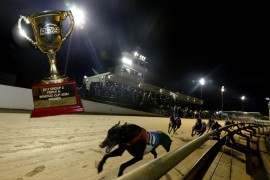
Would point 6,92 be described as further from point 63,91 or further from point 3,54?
point 63,91

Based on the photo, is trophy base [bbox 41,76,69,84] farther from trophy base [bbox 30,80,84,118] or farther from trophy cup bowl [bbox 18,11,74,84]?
trophy base [bbox 30,80,84,118]

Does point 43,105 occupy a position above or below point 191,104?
below

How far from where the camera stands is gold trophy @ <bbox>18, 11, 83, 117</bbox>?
2.64 metres

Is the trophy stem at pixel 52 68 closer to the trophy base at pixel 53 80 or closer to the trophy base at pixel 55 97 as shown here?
the trophy base at pixel 53 80

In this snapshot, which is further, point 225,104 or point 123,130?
point 225,104

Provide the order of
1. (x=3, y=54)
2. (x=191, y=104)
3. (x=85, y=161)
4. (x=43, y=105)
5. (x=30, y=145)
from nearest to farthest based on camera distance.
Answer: (x=43, y=105) → (x=85, y=161) → (x=30, y=145) → (x=3, y=54) → (x=191, y=104)

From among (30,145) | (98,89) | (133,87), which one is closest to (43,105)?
(30,145)

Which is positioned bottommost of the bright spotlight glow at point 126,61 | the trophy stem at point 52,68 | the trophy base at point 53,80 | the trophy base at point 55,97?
the trophy base at point 55,97

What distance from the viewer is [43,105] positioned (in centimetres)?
270

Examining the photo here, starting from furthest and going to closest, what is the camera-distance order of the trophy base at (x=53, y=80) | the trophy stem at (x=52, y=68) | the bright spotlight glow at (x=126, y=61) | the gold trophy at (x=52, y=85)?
the bright spotlight glow at (x=126, y=61) < the trophy stem at (x=52, y=68) < the trophy base at (x=53, y=80) < the gold trophy at (x=52, y=85)

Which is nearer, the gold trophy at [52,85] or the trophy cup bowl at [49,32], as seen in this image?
the gold trophy at [52,85]

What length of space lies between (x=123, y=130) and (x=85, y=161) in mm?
1651

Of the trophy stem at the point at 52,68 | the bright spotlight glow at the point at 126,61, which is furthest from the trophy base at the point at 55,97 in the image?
the bright spotlight glow at the point at 126,61

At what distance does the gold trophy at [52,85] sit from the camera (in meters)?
2.64
